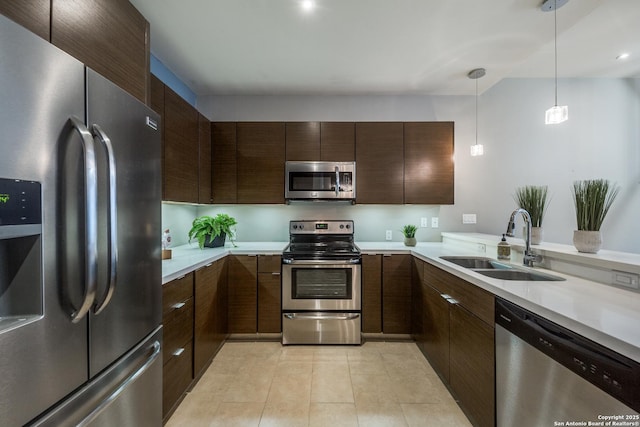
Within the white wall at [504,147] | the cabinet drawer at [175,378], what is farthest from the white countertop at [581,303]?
the white wall at [504,147]

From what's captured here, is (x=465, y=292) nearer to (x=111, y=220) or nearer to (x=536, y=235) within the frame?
(x=536, y=235)

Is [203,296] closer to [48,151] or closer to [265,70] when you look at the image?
[48,151]

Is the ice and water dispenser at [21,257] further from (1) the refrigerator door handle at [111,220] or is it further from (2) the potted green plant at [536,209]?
(2) the potted green plant at [536,209]

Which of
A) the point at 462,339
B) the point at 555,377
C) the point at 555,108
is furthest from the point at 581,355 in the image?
the point at 555,108

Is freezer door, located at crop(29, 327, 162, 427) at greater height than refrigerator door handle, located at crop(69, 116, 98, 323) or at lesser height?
lesser

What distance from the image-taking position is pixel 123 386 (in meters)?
0.95

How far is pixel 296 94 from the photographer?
3.02 meters

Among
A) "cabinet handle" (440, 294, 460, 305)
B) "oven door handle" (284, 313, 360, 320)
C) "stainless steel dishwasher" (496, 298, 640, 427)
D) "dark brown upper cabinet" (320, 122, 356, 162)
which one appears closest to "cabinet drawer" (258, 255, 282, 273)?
"oven door handle" (284, 313, 360, 320)

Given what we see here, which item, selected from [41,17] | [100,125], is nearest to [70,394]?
[100,125]

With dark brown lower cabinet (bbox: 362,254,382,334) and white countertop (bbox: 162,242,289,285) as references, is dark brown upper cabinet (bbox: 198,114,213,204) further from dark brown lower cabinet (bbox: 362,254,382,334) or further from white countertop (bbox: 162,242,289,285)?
dark brown lower cabinet (bbox: 362,254,382,334)

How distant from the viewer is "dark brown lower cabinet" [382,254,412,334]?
99.3 inches

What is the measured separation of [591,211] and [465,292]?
2.77 feet

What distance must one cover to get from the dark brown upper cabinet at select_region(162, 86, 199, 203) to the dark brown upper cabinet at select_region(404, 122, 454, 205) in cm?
211

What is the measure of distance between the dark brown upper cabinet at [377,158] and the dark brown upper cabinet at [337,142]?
0.24 feet
